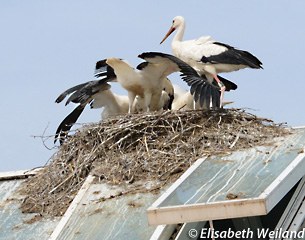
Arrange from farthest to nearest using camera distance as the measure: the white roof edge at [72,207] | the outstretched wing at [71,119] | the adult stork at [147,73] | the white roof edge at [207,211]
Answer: the outstretched wing at [71,119] → the adult stork at [147,73] → the white roof edge at [72,207] → the white roof edge at [207,211]

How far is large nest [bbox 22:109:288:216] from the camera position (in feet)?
31.0

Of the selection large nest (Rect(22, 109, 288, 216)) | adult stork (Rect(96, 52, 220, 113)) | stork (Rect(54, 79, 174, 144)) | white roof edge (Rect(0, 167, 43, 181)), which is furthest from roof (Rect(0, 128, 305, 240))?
stork (Rect(54, 79, 174, 144))

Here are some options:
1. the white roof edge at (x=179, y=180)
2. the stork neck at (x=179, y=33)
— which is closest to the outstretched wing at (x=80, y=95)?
the stork neck at (x=179, y=33)

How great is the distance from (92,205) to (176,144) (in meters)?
1.22

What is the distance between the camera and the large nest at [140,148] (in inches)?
372

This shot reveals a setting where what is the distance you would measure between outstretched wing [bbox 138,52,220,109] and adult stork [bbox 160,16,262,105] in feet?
1.79

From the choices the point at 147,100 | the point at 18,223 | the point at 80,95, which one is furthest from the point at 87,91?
the point at 18,223

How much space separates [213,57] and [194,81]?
4.69 feet

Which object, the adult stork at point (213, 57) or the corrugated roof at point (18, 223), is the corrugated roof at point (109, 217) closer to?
the corrugated roof at point (18, 223)

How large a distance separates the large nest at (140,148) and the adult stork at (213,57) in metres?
1.90

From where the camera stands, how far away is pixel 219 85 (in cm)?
1243

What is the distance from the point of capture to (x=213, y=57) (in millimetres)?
12555

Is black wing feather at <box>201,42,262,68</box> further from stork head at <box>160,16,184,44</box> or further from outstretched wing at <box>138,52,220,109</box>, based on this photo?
stork head at <box>160,16,184,44</box>

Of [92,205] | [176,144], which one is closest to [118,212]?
[92,205]
